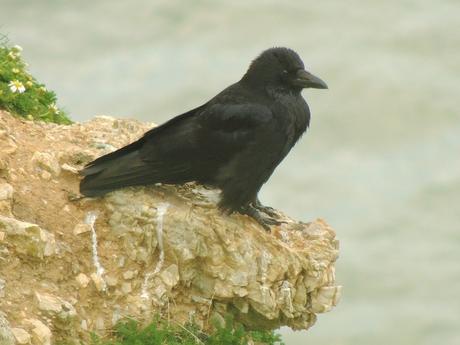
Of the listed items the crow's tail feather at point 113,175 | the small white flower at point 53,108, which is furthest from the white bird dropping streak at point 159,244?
the small white flower at point 53,108

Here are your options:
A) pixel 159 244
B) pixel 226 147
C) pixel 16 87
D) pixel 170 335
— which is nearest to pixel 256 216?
pixel 226 147

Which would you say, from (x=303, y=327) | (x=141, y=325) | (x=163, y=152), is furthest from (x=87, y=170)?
(x=303, y=327)

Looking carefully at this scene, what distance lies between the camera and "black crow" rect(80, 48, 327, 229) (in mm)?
9281

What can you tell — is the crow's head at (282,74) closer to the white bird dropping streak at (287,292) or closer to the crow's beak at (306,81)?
the crow's beak at (306,81)

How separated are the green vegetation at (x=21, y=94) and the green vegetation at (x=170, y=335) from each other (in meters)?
2.23

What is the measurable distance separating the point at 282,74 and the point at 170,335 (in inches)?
85.9

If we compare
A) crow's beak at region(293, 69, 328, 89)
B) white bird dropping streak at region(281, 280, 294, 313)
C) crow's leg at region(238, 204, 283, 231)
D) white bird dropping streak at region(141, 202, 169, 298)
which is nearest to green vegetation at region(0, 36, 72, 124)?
white bird dropping streak at region(141, 202, 169, 298)

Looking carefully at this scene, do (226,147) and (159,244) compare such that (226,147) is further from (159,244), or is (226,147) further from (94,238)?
(94,238)

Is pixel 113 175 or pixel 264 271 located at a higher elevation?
pixel 113 175

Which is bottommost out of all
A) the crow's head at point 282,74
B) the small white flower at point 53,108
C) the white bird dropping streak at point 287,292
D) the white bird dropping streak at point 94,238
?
the white bird dropping streak at point 94,238

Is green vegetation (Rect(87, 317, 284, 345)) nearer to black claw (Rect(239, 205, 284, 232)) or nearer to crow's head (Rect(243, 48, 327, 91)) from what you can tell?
black claw (Rect(239, 205, 284, 232))

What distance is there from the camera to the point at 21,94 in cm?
1036

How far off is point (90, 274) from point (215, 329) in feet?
3.24

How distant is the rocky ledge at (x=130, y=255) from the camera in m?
8.38
